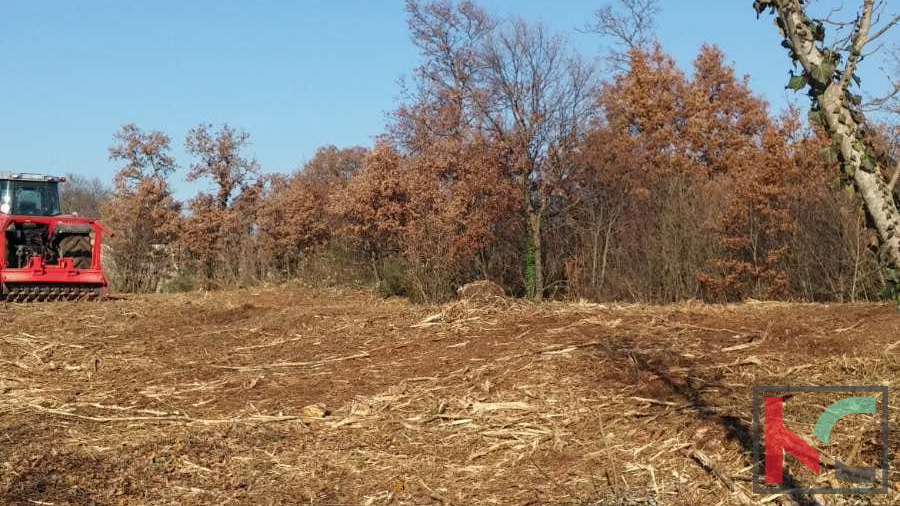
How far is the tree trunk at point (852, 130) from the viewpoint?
8.16ft

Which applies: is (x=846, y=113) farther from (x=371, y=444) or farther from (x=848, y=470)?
(x=371, y=444)

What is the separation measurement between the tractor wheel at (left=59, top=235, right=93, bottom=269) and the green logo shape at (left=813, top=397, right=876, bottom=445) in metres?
14.7

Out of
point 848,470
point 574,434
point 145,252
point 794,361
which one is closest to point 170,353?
point 574,434

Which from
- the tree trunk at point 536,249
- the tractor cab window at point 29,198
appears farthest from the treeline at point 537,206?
the tractor cab window at point 29,198

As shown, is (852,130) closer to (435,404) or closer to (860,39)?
(860,39)

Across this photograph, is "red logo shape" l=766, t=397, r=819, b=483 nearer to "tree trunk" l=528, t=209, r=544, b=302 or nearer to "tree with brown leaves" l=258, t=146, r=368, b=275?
"tree trunk" l=528, t=209, r=544, b=302

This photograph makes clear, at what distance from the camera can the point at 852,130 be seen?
258 cm

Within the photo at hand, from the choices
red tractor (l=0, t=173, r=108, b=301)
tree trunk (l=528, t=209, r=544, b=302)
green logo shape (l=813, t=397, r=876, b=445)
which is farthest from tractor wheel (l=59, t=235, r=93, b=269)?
green logo shape (l=813, t=397, r=876, b=445)

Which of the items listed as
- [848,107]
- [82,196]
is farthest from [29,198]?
[82,196]

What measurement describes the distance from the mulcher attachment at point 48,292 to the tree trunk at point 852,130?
589 inches

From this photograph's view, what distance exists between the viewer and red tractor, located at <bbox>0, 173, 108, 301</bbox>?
50.4ft

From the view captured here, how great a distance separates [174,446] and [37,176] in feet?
45.0

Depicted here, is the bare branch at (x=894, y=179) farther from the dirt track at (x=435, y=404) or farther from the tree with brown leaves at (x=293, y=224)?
the tree with brown leaves at (x=293, y=224)

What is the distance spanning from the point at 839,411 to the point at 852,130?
10.4 feet
